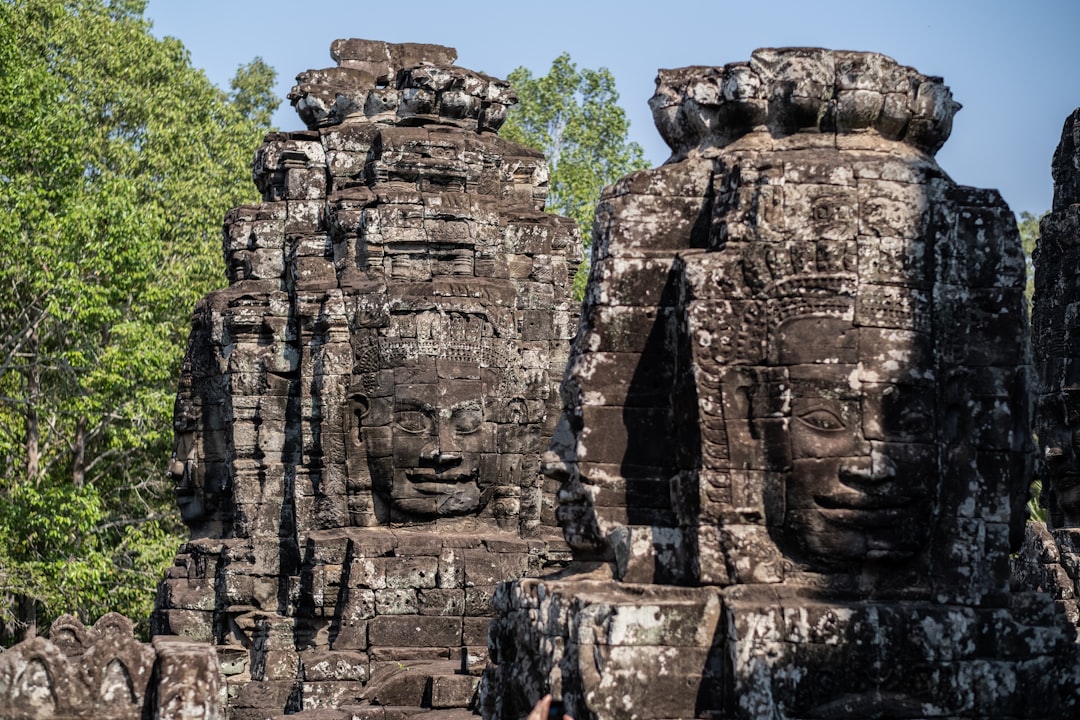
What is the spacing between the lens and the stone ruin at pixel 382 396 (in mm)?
18312

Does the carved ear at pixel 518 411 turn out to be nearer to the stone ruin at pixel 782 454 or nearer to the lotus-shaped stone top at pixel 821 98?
the stone ruin at pixel 782 454

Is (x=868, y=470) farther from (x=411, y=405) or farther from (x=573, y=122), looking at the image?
(x=573, y=122)

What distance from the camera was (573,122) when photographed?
41312 millimetres

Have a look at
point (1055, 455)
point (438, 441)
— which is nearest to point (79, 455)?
point (438, 441)

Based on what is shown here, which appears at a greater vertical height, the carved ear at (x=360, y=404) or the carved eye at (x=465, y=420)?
the carved ear at (x=360, y=404)

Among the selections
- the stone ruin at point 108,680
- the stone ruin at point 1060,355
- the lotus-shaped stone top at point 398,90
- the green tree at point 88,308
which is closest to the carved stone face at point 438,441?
the lotus-shaped stone top at point 398,90

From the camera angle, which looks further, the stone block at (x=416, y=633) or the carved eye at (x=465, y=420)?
the carved eye at (x=465, y=420)

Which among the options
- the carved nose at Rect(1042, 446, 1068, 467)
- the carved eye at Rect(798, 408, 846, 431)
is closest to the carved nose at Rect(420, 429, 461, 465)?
the carved nose at Rect(1042, 446, 1068, 467)

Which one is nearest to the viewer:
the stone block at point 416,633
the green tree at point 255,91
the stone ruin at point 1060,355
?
the stone ruin at point 1060,355

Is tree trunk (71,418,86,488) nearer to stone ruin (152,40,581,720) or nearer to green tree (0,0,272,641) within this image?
green tree (0,0,272,641)

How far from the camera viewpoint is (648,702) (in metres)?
10.2

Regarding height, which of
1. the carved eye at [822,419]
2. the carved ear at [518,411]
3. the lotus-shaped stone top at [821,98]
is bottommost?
the carved eye at [822,419]

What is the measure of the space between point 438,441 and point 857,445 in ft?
27.9

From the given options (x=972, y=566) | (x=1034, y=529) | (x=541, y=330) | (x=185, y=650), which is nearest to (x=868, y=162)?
(x=972, y=566)
